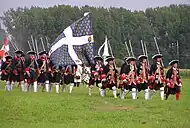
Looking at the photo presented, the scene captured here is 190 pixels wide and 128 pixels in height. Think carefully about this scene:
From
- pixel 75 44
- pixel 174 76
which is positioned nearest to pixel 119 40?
pixel 75 44

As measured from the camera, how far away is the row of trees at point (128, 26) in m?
81.1

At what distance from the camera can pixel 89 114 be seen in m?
15.5

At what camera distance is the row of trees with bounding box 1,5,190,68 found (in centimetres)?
8112

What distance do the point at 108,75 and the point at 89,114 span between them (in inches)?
311

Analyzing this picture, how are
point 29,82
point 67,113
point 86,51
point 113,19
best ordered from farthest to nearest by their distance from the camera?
1. point 113,19
2. point 86,51
3. point 29,82
4. point 67,113

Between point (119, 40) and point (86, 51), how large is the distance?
57.4 metres

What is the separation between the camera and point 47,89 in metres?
26.5

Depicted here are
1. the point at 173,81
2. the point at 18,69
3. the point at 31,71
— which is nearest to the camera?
the point at 173,81

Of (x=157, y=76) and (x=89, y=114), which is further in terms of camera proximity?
(x=157, y=76)

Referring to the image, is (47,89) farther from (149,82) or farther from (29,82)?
(149,82)

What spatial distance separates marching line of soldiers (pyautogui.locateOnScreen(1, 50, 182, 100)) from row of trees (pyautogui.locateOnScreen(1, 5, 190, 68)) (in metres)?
48.2

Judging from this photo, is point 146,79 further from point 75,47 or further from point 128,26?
point 128,26

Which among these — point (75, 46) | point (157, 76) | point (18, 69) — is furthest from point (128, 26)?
point (157, 76)

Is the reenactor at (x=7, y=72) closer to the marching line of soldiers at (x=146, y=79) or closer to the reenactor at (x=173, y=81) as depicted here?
the marching line of soldiers at (x=146, y=79)
